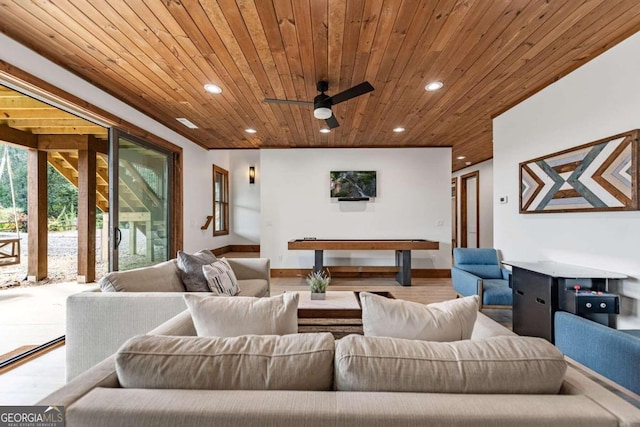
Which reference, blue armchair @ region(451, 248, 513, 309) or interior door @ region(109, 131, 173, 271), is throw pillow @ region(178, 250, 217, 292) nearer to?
interior door @ region(109, 131, 173, 271)

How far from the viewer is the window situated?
6.98 m

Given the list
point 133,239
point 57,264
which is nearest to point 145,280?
point 133,239

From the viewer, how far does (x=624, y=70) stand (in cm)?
228

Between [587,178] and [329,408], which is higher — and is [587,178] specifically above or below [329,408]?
above

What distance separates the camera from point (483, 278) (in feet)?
12.4

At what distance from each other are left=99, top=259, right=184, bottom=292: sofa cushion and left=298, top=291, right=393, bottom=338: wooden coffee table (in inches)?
43.8

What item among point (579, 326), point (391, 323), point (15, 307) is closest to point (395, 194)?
point (579, 326)

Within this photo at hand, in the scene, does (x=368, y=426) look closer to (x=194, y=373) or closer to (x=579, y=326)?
(x=194, y=373)

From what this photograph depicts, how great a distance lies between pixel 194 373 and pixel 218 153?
6.30 m

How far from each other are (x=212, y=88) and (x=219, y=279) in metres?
1.95

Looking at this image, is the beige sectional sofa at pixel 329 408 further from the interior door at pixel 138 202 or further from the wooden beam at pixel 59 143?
the wooden beam at pixel 59 143

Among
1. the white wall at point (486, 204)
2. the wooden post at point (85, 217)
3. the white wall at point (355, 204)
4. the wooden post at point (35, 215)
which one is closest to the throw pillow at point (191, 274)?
the white wall at point (355, 204)

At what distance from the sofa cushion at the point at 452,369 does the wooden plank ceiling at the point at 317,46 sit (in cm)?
199

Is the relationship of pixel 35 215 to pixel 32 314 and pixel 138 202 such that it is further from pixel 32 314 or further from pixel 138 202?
pixel 138 202
